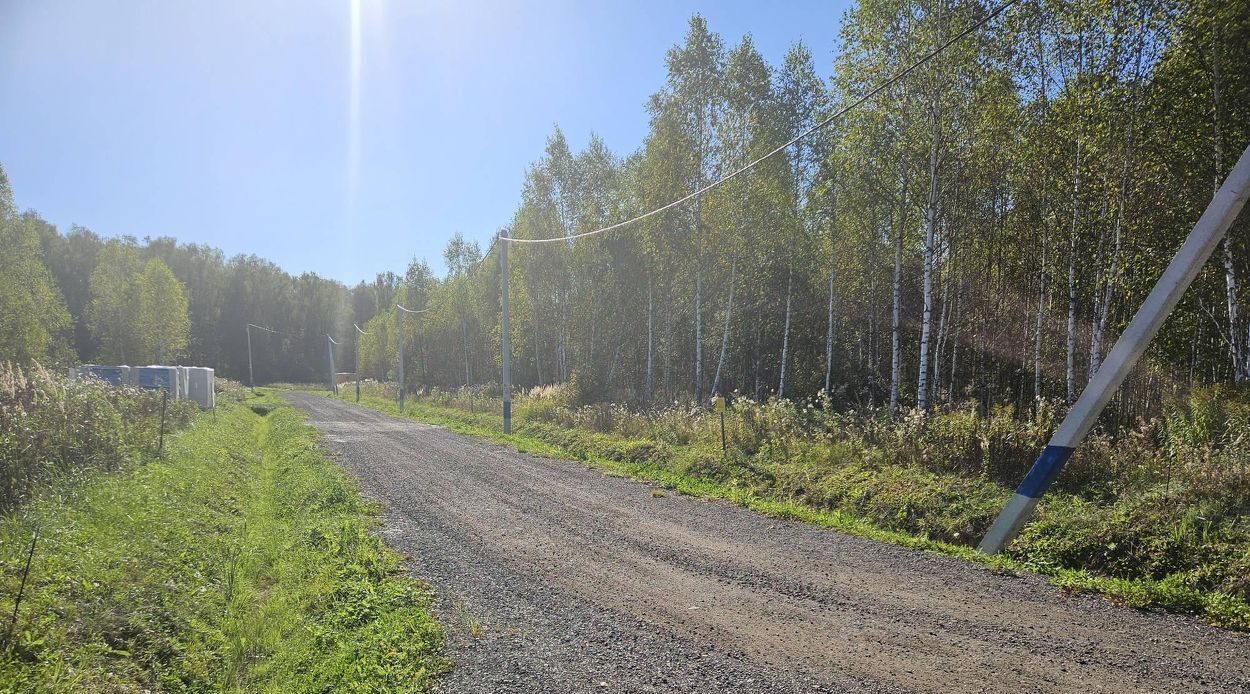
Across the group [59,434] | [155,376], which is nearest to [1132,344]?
[59,434]

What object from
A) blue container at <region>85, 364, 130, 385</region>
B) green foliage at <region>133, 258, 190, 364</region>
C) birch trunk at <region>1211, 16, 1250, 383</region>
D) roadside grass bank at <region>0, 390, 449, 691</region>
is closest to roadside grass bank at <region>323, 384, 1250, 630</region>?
birch trunk at <region>1211, 16, 1250, 383</region>

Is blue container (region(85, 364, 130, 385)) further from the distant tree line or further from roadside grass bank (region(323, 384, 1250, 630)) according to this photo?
roadside grass bank (region(323, 384, 1250, 630))

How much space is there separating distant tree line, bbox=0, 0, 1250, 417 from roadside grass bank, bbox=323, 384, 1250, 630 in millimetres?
3423

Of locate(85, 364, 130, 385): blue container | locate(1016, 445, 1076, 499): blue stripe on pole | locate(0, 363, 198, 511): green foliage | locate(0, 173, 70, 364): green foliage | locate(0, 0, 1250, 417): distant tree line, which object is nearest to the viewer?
locate(1016, 445, 1076, 499): blue stripe on pole

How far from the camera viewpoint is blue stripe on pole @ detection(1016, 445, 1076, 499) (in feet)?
20.0

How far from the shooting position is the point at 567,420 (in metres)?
19.3

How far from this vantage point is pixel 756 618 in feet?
15.1

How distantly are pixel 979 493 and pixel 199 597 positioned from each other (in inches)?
332

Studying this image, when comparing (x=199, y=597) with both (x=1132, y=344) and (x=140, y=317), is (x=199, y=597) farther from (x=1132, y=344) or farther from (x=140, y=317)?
(x=140, y=317)

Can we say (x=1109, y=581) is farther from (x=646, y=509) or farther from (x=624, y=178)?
(x=624, y=178)

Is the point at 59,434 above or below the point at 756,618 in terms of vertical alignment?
above

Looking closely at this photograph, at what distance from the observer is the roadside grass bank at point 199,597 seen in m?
4.03

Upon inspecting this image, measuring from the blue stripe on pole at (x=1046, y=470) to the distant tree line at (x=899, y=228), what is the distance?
5.94m

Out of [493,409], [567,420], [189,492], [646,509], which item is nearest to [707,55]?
[567,420]
